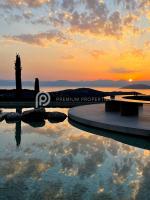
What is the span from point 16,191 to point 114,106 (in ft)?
56.2

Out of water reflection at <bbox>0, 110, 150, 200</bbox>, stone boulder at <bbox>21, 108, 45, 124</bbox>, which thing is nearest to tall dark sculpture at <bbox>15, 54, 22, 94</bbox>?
stone boulder at <bbox>21, 108, 45, 124</bbox>

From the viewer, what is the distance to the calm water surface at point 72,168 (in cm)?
869

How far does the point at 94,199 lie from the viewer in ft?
26.8

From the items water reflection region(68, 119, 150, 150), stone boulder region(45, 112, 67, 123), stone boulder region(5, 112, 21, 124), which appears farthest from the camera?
stone boulder region(45, 112, 67, 123)

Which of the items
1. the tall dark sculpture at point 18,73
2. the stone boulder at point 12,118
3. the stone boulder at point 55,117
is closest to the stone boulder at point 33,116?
the stone boulder at point 12,118

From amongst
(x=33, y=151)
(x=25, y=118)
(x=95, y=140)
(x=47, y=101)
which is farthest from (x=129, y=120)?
(x=47, y=101)

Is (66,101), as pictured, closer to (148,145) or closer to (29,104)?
(29,104)

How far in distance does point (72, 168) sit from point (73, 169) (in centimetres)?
14

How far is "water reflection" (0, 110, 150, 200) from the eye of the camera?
8703 millimetres

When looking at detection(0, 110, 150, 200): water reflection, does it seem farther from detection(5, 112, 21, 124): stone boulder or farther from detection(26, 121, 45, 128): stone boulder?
detection(5, 112, 21, 124): stone boulder

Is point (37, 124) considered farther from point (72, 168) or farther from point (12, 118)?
point (72, 168)

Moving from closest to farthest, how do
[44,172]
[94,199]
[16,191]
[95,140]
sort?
[94,199] → [16,191] → [44,172] → [95,140]

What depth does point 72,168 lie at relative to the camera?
11406 mm

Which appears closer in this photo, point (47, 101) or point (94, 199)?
point (94, 199)
